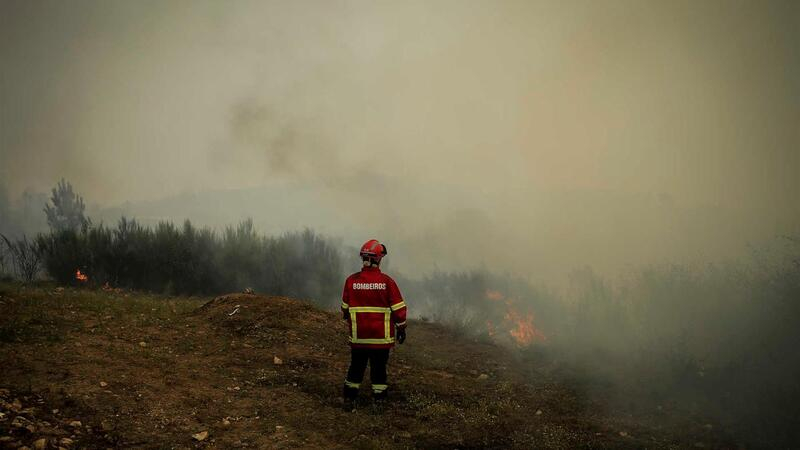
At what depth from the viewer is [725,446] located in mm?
6160

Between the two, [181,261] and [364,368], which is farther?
[181,261]

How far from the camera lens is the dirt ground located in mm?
5383

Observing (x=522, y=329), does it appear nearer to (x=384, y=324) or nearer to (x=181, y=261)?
(x=384, y=324)

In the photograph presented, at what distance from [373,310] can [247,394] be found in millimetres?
2282

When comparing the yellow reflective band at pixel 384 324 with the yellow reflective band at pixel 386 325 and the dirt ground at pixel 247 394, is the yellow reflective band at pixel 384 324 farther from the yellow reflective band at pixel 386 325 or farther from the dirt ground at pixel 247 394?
the dirt ground at pixel 247 394

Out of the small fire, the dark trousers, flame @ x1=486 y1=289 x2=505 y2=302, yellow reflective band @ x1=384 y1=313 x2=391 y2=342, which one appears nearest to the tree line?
flame @ x1=486 y1=289 x2=505 y2=302

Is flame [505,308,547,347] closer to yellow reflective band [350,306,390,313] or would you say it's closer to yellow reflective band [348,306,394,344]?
yellow reflective band [348,306,394,344]

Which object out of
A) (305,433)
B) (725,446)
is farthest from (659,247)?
(305,433)

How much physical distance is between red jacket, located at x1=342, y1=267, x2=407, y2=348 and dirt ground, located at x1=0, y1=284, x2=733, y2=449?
40.1 inches

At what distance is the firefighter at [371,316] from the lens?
6.52 metres

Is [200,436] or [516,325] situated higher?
[200,436]

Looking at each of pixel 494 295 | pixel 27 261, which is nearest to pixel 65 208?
pixel 27 261

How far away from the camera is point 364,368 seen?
6660 millimetres

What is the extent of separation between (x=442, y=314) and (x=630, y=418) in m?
Result: 10.6
